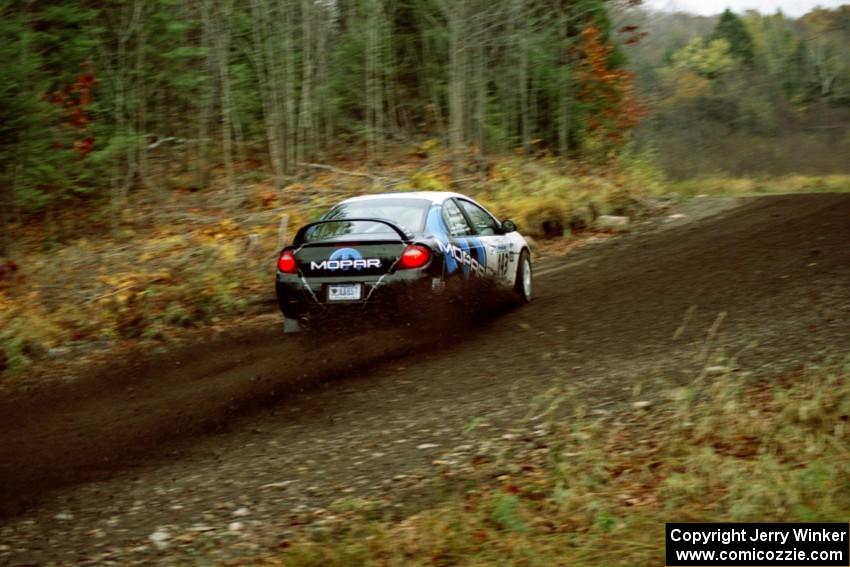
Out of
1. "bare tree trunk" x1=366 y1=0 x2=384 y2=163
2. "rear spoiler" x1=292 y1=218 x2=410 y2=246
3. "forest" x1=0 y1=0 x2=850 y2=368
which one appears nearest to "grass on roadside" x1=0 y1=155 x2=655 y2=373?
"forest" x1=0 y1=0 x2=850 y2=368

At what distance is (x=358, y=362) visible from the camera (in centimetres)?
888

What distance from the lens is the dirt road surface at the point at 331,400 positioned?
17.9 ft

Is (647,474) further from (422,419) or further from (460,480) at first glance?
(422,419)

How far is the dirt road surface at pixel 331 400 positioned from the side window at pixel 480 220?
3.58 feet

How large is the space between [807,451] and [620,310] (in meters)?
4.98

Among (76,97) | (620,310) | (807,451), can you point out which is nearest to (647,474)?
(807,451)

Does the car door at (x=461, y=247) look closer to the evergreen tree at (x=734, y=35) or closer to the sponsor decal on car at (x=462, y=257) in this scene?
the sponsor decal on car at (x=462, y=257)

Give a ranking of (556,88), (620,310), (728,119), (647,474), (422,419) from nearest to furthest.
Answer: (647,474) < (422,419) < (620,310) < (556,88) < (728,119)

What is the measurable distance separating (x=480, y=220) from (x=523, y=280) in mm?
1125

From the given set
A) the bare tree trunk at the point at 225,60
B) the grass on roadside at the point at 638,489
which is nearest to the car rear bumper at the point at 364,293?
the grass on roadside at the point at 638,489

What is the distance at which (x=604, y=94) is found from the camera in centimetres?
2512

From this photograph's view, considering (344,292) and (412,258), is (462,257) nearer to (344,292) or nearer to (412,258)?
(412,258)

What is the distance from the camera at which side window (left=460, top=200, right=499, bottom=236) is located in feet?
36.0

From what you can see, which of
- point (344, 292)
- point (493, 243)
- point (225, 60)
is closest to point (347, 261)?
point (344, 292)
